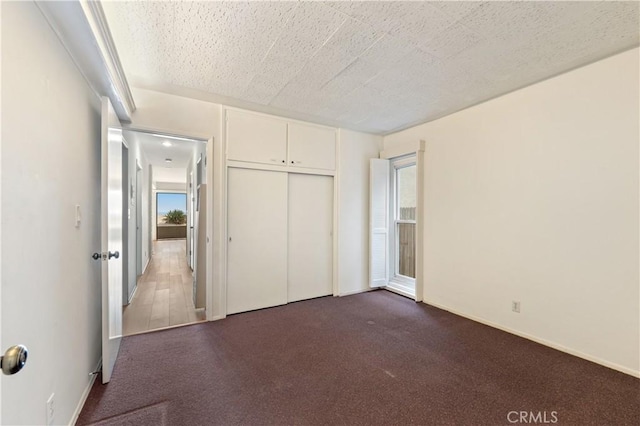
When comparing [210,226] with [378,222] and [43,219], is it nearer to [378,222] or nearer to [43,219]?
[43,219]

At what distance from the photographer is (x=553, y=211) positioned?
2.50 metres

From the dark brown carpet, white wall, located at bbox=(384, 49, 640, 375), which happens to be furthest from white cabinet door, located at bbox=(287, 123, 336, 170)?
the dark brown carpet

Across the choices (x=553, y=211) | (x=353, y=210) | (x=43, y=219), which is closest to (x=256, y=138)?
(x=353, y=210)

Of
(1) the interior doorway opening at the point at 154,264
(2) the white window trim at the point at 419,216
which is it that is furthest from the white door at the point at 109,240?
(2) the white window trim at the point at 419,216

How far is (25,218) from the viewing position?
1137 mm

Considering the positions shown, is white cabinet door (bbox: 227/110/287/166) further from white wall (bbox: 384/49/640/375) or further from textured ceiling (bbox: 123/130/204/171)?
white wall (bbox: 384/49/640/375)

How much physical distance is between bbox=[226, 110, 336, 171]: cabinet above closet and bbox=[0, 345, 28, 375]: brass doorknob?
8.82ft

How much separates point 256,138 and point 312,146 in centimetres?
82

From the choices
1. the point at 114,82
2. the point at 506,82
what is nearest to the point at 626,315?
the point at 506,82

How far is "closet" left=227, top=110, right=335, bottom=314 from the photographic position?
3.33m

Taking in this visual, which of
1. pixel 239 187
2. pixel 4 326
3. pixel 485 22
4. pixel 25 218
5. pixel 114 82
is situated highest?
pixel 485 22

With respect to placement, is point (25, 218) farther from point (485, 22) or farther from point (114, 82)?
point (485, 22)

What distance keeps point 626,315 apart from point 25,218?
3812 mm

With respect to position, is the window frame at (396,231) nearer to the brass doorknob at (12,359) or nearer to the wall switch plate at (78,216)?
the wall switch plate at (78,216)
